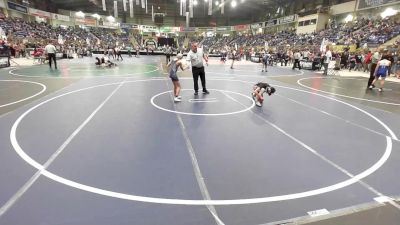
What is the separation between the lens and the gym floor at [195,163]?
2.82m

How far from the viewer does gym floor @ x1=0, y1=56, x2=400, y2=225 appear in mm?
2820

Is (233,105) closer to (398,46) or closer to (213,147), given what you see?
(213,147)

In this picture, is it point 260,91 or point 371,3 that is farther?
point 371,3

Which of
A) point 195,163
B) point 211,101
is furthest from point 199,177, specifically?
point 211,101

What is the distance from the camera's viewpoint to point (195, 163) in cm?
396

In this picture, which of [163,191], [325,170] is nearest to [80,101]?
[163,191]

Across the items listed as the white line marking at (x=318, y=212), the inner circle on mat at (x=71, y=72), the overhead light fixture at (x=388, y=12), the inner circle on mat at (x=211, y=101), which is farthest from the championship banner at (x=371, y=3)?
the white line marking at (x=318, y=212)

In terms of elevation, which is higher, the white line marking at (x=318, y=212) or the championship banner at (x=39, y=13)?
the championship banner at (x=39, y=13)

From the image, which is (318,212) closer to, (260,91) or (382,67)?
(260,91)

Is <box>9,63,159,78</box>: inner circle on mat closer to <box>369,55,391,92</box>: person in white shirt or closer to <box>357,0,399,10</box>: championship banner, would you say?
<box>369,55,391,92</box>: person in white shirt

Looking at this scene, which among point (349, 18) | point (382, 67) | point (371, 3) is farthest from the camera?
point (349, 18)

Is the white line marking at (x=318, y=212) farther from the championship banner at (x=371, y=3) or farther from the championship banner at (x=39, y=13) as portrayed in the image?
the championship banner at (x=39, y=13)

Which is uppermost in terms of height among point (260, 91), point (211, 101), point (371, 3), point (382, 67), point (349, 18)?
point (371, 3)

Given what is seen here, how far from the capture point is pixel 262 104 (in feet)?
25.2
